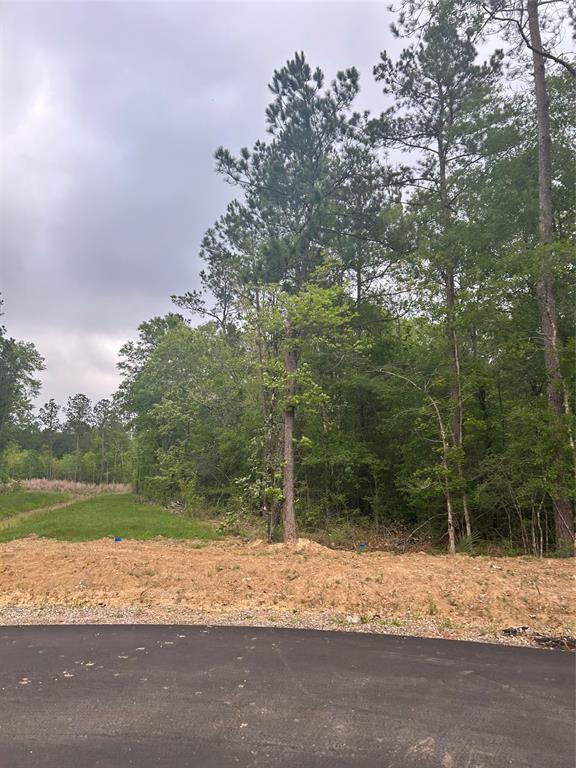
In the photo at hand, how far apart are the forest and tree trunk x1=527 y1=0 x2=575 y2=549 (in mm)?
47

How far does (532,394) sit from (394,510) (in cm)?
735

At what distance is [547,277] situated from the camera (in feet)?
37.2

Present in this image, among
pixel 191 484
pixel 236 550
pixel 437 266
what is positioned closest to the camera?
pixel 236 550

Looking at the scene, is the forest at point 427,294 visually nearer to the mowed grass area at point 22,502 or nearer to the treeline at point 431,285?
the treeline at point 431,285

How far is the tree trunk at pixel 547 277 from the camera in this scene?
36.9 feet

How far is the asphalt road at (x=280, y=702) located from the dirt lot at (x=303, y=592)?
43.9 inches

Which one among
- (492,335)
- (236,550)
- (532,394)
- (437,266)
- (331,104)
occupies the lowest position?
(236,550)

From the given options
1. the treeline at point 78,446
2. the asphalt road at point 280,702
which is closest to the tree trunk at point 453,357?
the asphalt road at point 280,702

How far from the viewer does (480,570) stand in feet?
27.9

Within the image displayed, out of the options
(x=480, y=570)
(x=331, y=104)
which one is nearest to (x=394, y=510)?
(x=480, y=570)

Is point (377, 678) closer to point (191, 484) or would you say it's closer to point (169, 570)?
point (169, 570)

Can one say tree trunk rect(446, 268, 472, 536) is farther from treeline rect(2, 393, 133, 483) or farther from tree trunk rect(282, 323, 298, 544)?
treeline rect(2, 393, 133, 483)

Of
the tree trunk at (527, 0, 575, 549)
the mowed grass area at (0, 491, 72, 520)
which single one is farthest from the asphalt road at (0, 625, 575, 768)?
the mowed grass area at (0, 491, 72, 520)

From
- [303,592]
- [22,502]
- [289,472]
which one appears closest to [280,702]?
[303,592]
